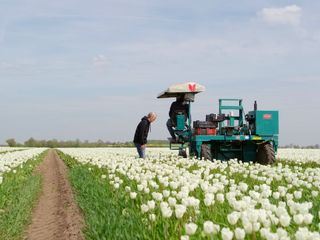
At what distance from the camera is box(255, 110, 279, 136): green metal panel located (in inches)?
845

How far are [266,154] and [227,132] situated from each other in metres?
1.76

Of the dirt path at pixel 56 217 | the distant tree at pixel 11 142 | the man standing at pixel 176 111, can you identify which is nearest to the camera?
the dirt path at pixel 56 217

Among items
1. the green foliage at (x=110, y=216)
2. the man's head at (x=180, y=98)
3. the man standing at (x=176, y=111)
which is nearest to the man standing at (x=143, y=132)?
the man standing at (x=176, y=111)

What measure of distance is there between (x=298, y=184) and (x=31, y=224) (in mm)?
5363

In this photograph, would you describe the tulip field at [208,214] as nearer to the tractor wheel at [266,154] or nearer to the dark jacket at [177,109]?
the tractor wheel at [266,154]

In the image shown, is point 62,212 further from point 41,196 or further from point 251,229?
point 251,229

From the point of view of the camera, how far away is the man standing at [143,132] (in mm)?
21984

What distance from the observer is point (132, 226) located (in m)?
7.23

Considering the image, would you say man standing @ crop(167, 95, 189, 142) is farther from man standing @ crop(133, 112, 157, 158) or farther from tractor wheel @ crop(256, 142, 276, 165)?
tractor wheel @ crop(256, 142, 276, 165)

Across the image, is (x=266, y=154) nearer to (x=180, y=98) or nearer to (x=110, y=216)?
(x=180, y=98)

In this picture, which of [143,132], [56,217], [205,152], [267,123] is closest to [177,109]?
[143,132]

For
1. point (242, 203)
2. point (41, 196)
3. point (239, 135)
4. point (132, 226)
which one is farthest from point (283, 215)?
point (239, 135)

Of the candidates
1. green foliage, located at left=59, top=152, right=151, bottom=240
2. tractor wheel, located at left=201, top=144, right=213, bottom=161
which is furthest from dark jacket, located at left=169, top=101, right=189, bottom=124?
green foliage, located at left=59, top=152, right=151, bottom=240

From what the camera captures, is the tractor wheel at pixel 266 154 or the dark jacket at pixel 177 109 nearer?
the tractor wheel at pixel 266 154
